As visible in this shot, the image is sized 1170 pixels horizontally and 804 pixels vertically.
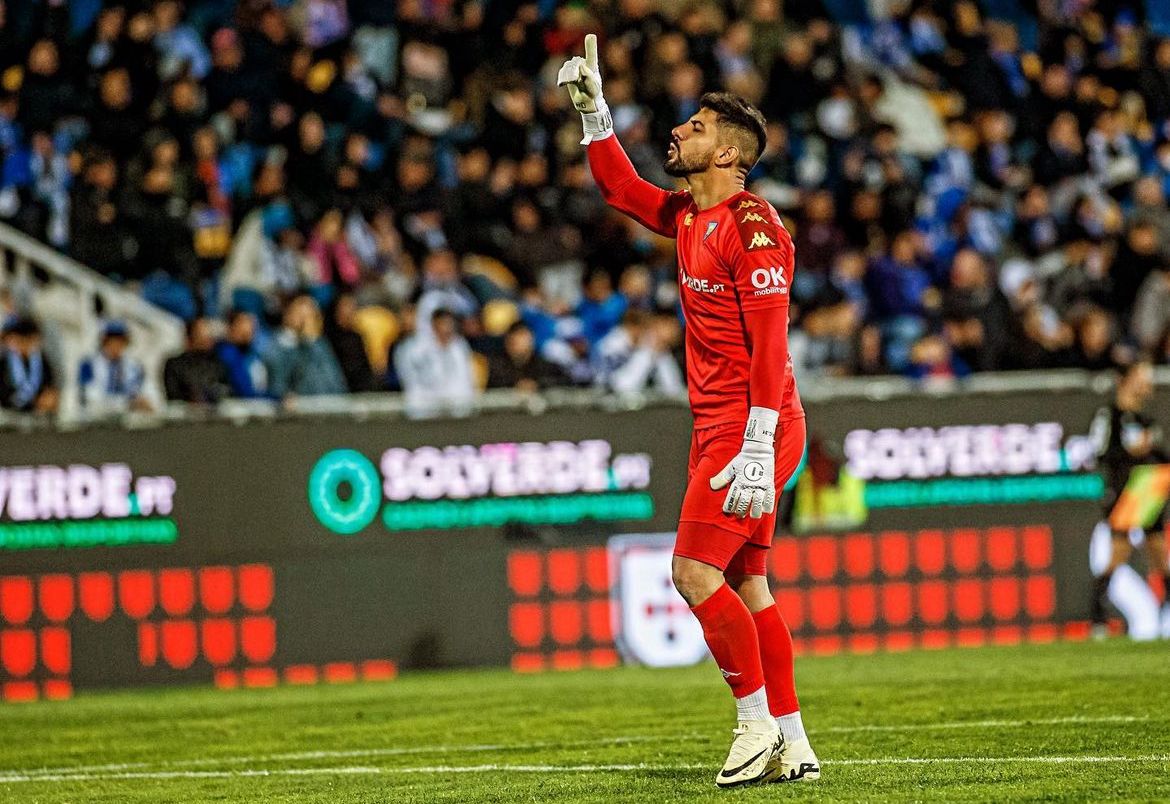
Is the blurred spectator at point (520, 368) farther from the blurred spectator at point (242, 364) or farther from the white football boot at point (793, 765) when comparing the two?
the white football boot at point (793, 765)

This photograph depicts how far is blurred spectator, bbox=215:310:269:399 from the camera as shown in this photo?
14.8 metres

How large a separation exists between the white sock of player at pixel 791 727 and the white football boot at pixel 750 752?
14 centimetres

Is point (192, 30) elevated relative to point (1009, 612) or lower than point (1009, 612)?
elevated

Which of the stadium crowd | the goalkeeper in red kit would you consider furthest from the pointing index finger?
the stadium crowd

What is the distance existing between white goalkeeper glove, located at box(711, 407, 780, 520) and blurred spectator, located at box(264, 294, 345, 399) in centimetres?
791

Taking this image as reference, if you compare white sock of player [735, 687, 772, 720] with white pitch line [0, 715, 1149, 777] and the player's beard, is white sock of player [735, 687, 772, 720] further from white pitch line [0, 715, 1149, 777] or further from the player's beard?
white pitch line [0, 715, 1149, 777]

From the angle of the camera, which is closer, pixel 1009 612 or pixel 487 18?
pixel 1009 612

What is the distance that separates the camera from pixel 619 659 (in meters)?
14.2

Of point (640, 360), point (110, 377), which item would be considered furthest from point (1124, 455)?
point (110, 377)

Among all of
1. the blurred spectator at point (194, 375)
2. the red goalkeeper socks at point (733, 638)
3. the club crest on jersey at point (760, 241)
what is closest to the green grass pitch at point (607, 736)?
the red goalkeeper socks at point (733, 638)

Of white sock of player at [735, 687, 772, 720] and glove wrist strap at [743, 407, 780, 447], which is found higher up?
glove wrist strap at [743, 407, 780, 447]

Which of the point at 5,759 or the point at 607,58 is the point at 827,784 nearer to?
the point at 5,759

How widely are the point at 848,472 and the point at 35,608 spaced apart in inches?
217

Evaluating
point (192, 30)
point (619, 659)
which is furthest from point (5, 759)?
point (192, 30)
